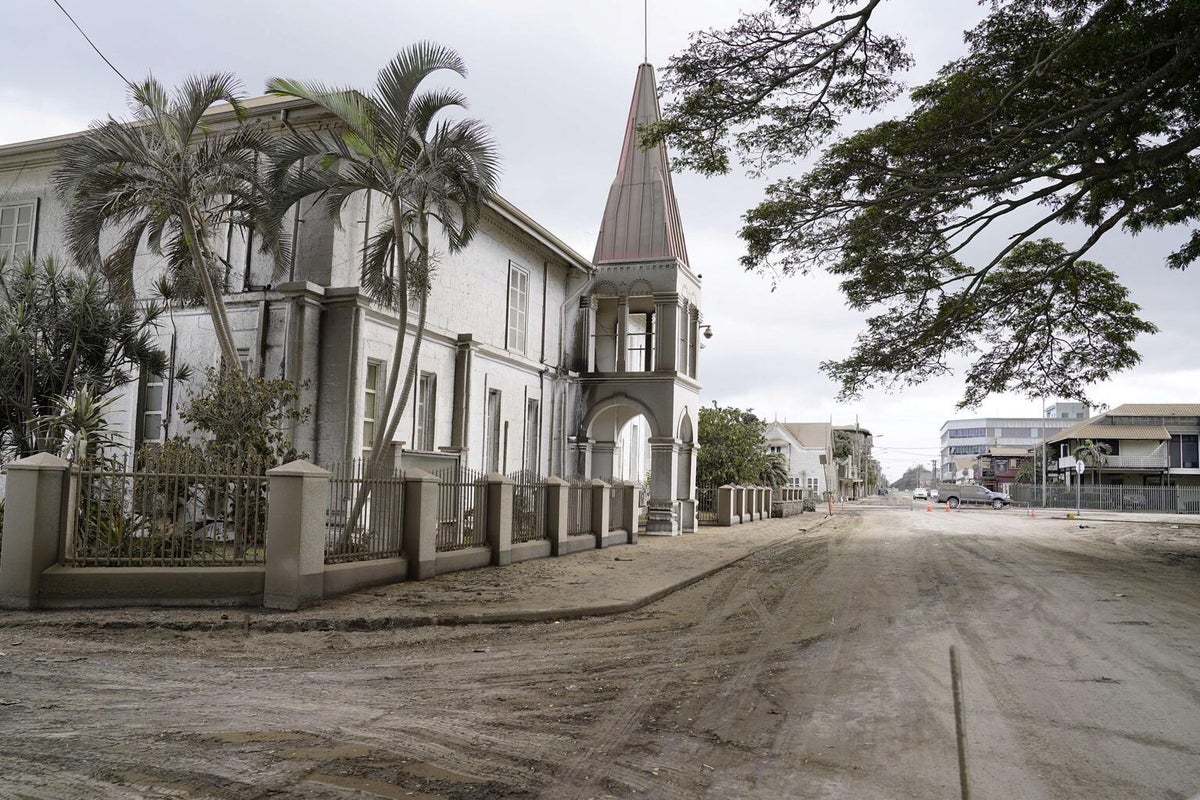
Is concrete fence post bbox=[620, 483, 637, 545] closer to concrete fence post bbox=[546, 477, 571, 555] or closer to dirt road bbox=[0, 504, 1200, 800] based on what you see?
concrete fence post bbox=[546, 477, 571, 555]

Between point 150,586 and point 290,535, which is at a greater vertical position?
point 290,535

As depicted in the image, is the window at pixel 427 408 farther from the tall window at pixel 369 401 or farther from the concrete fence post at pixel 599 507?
the concrete fence post at pixel 599 507

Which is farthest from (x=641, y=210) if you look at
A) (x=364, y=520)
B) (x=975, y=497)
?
(x=975, y=497)

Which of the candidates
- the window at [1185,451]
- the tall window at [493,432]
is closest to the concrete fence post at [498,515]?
the tall window at [493,432]

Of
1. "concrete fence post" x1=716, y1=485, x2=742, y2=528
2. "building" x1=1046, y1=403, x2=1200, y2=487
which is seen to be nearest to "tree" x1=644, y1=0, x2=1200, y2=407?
"concrete fence post" x1=716, y1=485, x2=742, y2=528

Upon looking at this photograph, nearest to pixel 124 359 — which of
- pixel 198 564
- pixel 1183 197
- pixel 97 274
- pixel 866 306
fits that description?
pixel 97 274

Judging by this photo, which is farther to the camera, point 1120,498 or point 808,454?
point 808,454

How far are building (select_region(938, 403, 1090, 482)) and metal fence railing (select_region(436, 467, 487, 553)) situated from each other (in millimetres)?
139065

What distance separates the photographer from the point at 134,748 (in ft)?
16.5

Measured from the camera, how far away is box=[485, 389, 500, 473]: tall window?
19688mm

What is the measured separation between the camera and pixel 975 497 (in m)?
63.6

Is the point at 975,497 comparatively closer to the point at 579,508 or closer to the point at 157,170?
the point at 579,508

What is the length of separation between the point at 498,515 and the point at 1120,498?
57724 millimetres

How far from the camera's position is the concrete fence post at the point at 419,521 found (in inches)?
466
